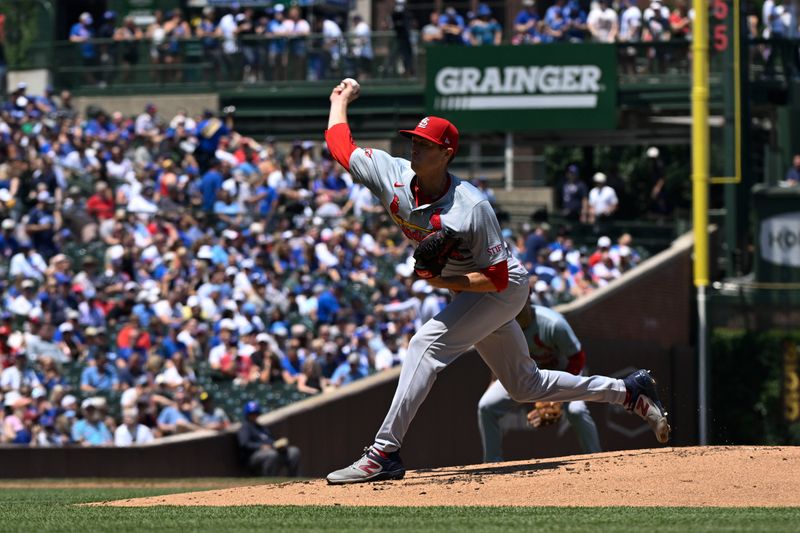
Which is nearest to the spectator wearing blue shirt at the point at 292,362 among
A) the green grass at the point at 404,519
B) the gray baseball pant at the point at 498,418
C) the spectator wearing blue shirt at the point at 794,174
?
the gray baseball pant at the point at 498,418

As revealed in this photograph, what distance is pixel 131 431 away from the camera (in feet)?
52.5

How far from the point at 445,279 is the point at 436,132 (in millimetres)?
767

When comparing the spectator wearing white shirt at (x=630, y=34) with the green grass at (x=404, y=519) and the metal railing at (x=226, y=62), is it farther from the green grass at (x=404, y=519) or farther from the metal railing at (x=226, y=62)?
the green grass at (x=404, y=519)

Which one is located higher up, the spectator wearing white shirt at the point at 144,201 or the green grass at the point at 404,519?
the spectator wearing white shirt at the point at 144,201

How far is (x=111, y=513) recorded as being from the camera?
25.5 feet

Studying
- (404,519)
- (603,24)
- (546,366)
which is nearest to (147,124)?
(603,24)

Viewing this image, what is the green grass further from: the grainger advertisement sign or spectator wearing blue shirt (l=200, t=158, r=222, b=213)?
the grainger advertisement sign

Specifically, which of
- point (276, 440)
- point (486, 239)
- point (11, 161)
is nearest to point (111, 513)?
point (486, 239)

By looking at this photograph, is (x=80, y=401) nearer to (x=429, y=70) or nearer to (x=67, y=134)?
(x=67, y=134)

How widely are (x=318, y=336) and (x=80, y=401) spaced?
10.8 feet

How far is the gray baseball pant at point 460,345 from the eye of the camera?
8.22 m

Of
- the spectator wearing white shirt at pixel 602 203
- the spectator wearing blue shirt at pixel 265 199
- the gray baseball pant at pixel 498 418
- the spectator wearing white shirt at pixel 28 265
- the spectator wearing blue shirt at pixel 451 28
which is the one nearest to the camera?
the gray baseball pant at pixel 498 418

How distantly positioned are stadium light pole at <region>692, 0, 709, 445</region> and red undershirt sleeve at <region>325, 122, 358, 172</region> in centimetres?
1249

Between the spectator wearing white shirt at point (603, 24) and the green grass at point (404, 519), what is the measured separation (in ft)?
65.6
